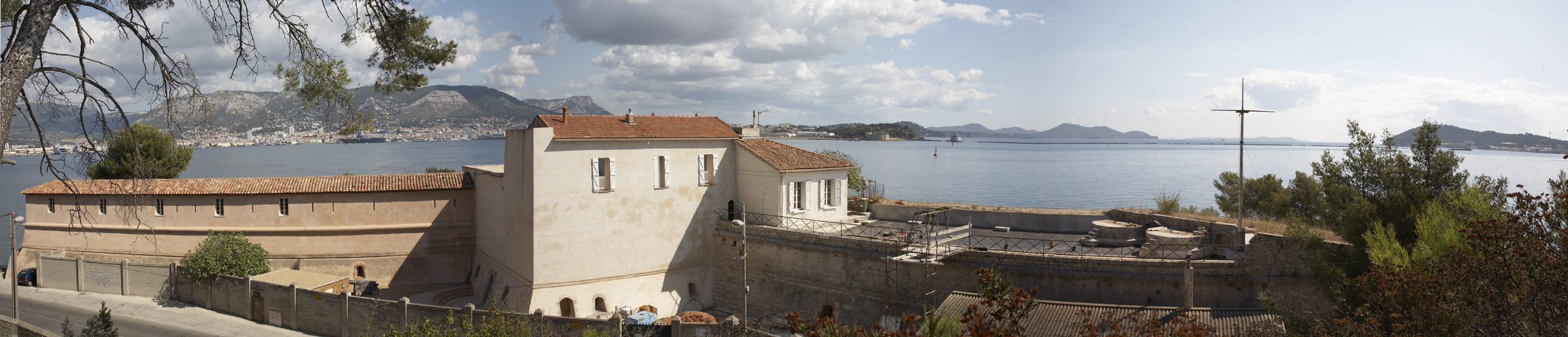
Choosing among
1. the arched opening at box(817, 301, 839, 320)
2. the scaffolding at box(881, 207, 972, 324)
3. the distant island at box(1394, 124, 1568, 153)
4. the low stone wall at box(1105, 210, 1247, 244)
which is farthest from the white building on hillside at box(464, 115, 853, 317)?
the distant island at box(1394, 124, 1568, 153)

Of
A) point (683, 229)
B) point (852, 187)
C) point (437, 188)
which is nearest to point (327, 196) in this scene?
point (437, 188)

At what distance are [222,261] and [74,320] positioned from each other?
4542 mm

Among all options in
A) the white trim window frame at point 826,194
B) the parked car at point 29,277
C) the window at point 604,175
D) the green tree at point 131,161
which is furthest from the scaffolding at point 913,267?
the parked car at point 29,277

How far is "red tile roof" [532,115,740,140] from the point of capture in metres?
24.6

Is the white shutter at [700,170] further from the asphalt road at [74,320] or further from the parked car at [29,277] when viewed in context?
the parked car at [29,277]

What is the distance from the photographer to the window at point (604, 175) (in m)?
24.9

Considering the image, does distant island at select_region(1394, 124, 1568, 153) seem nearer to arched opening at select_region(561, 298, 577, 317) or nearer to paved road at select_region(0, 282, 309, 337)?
arched opening at select_region(561, 298, 577, 317)

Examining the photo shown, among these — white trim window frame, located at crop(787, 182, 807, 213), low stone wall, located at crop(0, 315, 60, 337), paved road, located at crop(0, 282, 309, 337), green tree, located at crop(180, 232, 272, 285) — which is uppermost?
white trim window frame, located at crop(787, 182, 807, 213)

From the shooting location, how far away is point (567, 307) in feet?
81.8

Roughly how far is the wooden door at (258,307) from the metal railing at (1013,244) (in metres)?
16.5

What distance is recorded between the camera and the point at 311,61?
A: 34.1 feet

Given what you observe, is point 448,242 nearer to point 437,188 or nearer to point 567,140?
point 437,188

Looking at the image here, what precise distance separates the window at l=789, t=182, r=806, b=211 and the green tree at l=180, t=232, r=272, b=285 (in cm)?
2044

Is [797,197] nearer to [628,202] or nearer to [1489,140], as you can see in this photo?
[628,202]
